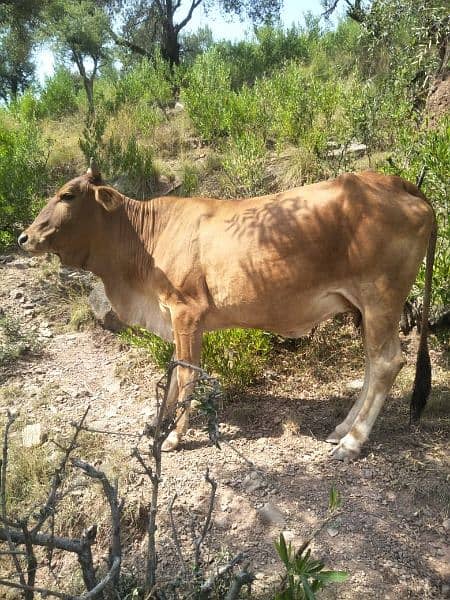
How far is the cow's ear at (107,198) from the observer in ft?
14.5

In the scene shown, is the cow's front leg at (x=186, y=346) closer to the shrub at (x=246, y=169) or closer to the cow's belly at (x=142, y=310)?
the cow's belly at (x=142, y=310)

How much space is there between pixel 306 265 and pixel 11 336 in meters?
3.58

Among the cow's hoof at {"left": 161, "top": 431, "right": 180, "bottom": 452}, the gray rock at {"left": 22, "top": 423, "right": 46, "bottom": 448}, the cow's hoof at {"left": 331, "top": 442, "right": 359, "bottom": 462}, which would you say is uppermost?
the gray rock at {"left": 22, "top": 423, "right": 46, "bottom": 448}

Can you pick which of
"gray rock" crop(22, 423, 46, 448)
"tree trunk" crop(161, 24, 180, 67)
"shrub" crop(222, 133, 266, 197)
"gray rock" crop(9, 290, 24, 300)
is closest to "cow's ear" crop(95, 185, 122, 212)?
"gray rock" crop(22, 423, 46, 448)

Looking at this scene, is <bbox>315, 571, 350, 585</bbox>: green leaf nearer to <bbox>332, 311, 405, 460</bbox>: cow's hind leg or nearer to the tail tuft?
<bbox>332, 311, 405, 460</bbox>: cow's hind leg

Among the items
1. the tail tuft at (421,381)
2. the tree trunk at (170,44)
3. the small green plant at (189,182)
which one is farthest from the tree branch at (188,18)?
the tail tuft at (421,381)

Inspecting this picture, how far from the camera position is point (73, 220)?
4.41 m

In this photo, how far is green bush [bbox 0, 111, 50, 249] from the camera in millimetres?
8117

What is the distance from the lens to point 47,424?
4703mm

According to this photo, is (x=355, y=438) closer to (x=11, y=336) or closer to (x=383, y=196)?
(x=383, y=196)

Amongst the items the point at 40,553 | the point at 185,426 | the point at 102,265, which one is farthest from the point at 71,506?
the point at 102,265

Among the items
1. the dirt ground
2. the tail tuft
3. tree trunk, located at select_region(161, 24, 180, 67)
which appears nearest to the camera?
the dirt ground

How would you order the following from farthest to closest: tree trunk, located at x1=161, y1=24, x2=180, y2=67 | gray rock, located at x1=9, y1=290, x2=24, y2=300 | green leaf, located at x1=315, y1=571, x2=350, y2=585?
tree trunk, located at x1=161, y1=24, x2=180, y2=67 → gray rock, located at x1=9, y1=290, x2=24, y2=300 → green leaf, located at x1=315, y1=571, x2=350, y2=585

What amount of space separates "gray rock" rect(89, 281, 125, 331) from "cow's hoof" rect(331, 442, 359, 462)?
2.91m
